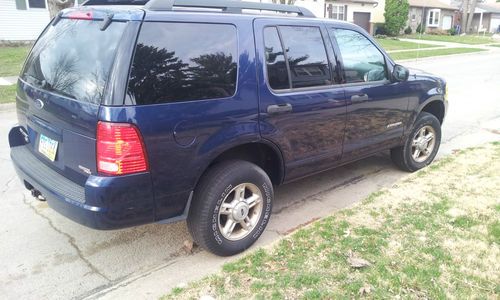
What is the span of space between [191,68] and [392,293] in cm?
198

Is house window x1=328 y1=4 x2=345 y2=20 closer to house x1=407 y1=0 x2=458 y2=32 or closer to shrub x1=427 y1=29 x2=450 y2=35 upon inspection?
house x1=407 y1=0 x2=458 y2=32

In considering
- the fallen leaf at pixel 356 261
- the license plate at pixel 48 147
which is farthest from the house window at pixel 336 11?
the license plate at pixel 48 147

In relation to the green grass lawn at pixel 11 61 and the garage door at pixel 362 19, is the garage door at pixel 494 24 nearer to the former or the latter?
the garage door at pixel 362 19

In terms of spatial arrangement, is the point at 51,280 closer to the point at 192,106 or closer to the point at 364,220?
the point at 192,106

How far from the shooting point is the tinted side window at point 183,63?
2.78 metres

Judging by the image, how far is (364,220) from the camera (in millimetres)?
3793

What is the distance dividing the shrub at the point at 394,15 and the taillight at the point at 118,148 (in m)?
36.5

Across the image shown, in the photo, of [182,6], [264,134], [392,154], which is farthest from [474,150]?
[182,6]

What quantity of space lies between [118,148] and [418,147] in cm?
387

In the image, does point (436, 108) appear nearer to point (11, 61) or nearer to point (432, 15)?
point (11, 61)

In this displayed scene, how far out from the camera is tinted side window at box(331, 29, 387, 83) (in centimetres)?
419

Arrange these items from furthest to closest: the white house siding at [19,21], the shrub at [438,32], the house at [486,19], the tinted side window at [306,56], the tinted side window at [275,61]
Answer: the house at [486,19]
the shrub at [438,32]
the white house siding at [19,21]
the tinted side window at [306,56]
the tinted side window at [275,61]

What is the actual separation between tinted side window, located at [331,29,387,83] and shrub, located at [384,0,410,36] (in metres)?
34.0

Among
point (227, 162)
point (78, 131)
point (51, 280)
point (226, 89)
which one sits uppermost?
point (226, 89)
